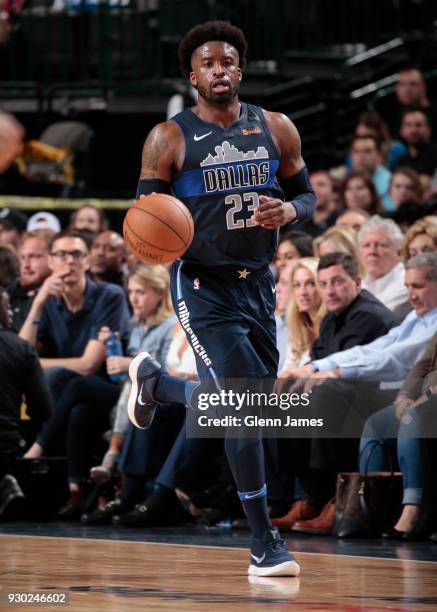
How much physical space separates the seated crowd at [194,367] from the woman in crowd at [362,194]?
0.36 ft

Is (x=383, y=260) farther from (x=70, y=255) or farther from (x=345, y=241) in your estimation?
(x=70, y=255)

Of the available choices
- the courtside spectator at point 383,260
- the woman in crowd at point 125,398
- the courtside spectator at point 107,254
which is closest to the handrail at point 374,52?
the courtside spectator at point 107,254

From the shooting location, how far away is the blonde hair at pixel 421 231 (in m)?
7.88

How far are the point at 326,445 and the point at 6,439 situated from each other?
208cm

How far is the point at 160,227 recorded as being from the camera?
17.0 ft

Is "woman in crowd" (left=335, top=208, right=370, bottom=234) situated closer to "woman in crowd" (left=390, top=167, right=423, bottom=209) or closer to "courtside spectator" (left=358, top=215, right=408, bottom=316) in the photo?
"woman in crowd" (left=390, top=167, right=423, bottom=209)

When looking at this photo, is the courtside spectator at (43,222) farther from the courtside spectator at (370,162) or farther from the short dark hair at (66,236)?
the courtside spectator at (370,162)

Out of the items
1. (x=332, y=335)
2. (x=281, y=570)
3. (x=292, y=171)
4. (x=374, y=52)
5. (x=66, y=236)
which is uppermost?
(x=374, y=52)

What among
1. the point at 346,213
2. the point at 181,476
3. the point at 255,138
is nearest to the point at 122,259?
the point at 346,213

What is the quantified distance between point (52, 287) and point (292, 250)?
5.53 feet

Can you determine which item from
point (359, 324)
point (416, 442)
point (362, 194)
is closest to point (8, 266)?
point (362, 194)

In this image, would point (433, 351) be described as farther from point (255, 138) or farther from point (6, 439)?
point (6, 439)

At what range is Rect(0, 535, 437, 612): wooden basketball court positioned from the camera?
14.3ft

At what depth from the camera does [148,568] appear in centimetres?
549
